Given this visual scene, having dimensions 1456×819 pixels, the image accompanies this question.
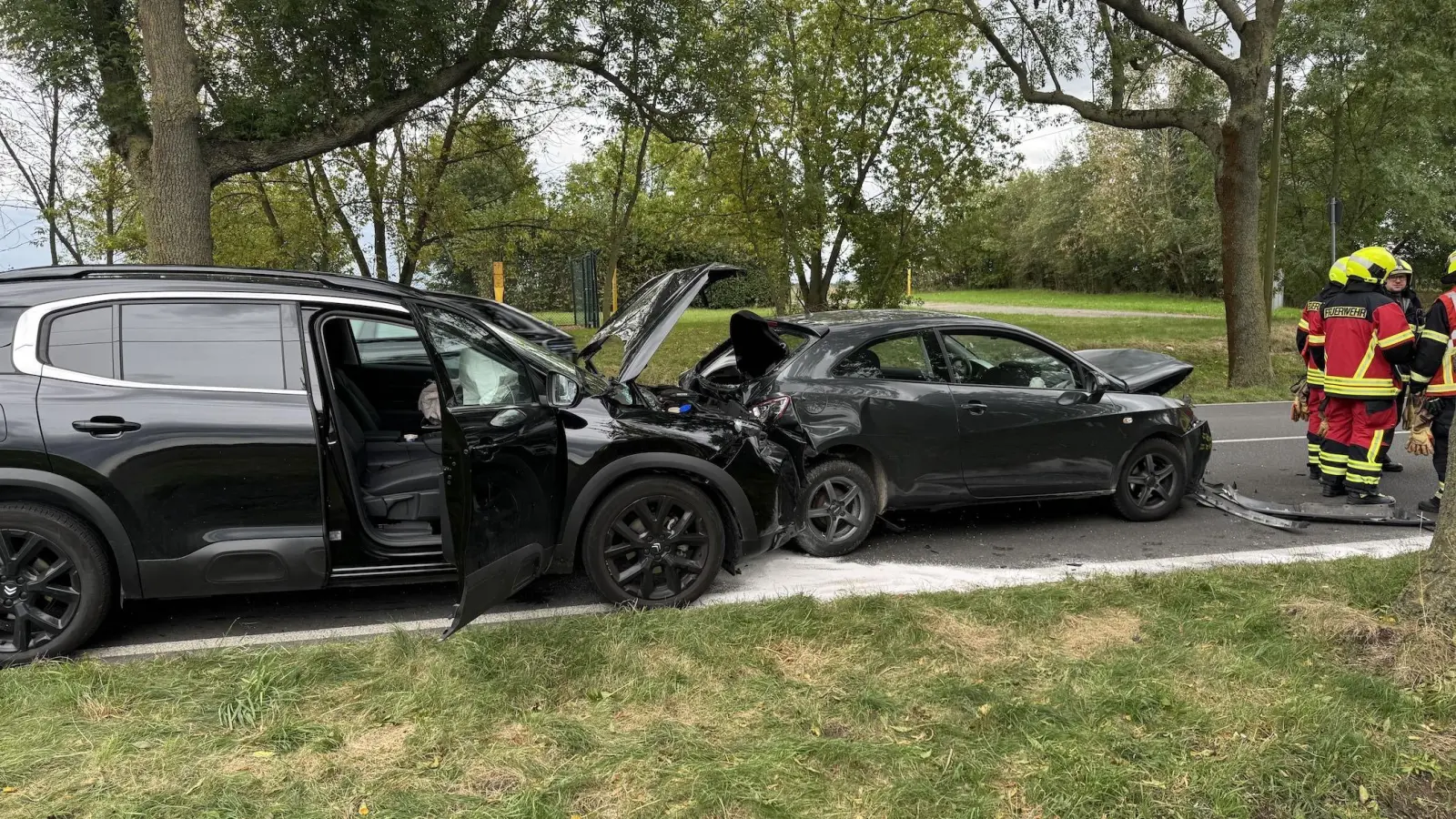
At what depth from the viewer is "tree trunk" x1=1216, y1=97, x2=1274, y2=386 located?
12.6 m

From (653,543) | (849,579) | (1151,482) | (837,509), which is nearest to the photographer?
(653,543)

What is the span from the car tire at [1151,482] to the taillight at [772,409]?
2547 mm

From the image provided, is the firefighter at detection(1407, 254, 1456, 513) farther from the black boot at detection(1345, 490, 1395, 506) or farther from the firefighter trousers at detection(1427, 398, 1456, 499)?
the black boot at detection(1345, 490, 1395, 506)

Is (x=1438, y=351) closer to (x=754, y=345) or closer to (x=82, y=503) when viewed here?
(x=754, y=345)

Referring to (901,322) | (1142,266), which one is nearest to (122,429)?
(901,322)

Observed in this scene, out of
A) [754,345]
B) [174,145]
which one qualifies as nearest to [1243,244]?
[754,345]

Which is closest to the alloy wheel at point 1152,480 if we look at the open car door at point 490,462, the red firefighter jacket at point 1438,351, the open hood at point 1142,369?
the open hood at point 1142,369

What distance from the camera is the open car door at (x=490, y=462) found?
3297 mm

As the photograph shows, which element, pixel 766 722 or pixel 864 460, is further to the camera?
pixel 864 460

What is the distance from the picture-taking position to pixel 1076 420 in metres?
5.70

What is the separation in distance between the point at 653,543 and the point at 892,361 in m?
2.06

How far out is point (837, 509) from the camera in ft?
17.6

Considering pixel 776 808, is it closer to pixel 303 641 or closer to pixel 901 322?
pixel 303 641

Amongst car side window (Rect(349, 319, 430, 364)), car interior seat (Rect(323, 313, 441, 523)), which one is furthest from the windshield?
car side window (Rect(349, 319, 430, 364))
